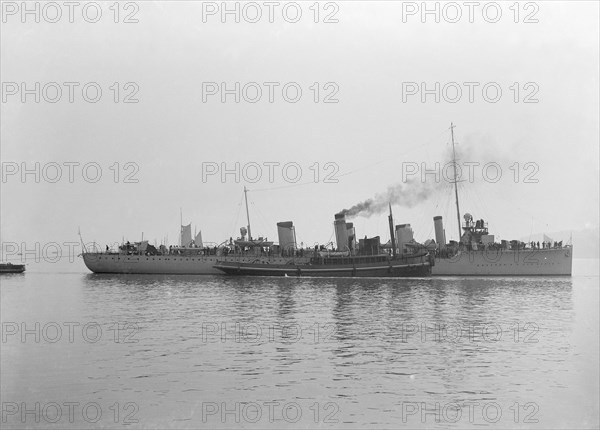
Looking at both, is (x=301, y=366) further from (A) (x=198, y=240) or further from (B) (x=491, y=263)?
(A) (x=198, y=240)

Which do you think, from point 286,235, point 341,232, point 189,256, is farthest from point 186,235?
point 341,232

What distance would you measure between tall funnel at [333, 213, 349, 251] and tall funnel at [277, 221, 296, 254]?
17.6 feet

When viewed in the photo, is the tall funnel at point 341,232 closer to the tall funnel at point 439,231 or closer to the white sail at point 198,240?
the tall funnel at point 439,231

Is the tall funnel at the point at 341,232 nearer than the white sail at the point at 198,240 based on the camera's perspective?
Yes

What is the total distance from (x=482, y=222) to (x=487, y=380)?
209 feet

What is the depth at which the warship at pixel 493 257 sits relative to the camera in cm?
7856

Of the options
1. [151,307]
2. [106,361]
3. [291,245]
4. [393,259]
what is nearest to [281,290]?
[151,307]

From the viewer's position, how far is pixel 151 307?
41.0 metres

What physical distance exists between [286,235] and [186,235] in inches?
677

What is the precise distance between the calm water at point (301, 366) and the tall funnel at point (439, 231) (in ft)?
130

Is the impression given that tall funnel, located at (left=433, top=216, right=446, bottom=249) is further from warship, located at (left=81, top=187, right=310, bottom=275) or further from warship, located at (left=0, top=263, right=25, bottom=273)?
warship, located at (left=0, top=263, right=25, bottom=273)

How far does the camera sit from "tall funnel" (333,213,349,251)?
79562 mm

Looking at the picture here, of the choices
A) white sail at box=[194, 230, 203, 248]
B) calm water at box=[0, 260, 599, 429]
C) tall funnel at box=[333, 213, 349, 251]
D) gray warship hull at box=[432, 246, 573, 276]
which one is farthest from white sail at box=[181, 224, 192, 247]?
calm water at box=[0, 260, 599, 429]

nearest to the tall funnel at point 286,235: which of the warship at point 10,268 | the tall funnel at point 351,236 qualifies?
the tall funnel at point 351,236
